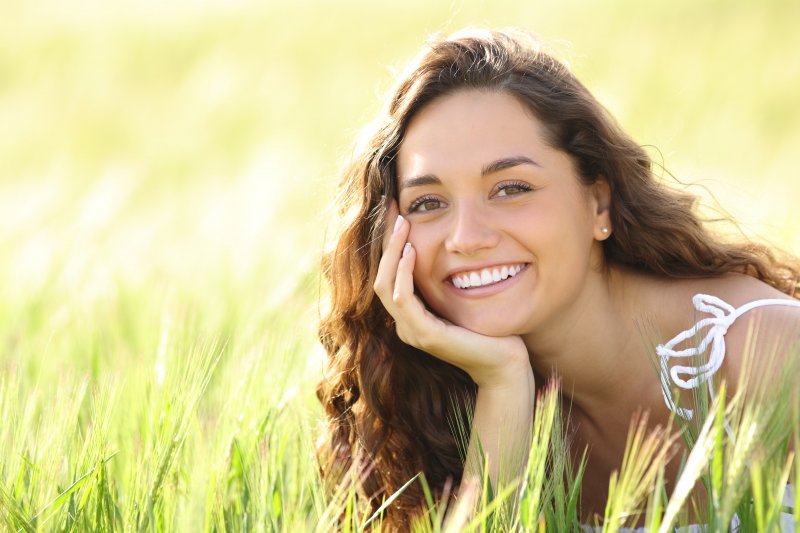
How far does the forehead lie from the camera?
88.2 inches

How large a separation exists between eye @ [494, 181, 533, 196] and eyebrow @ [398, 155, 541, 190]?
0.04 meters

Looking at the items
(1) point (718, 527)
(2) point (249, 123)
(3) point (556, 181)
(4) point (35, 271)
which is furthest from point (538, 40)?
(2) point (249, 123)

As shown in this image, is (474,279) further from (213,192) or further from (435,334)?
(213,192)

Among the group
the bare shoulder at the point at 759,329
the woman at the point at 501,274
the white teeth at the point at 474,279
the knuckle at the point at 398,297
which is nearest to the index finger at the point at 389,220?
the woman at the point at 501,274

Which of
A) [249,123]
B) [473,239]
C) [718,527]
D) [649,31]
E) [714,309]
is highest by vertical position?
[649,31]

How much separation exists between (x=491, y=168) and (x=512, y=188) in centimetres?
8

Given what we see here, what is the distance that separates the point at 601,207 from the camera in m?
2.47

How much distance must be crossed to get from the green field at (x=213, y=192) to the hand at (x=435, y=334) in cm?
27

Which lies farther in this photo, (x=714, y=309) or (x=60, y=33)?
(x=60, y=33)

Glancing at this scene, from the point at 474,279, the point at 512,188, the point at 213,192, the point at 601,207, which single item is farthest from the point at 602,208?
the point at 213,192

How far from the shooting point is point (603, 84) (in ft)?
34.1

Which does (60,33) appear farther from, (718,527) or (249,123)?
(718,527)

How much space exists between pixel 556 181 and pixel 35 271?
3.00 meters

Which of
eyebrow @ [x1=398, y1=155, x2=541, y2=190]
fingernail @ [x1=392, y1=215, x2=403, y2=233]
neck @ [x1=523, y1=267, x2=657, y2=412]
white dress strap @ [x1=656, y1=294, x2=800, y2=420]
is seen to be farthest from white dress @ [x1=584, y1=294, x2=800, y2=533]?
fingernail @ [x1=392, y1=215, x2=403, y2=233]
